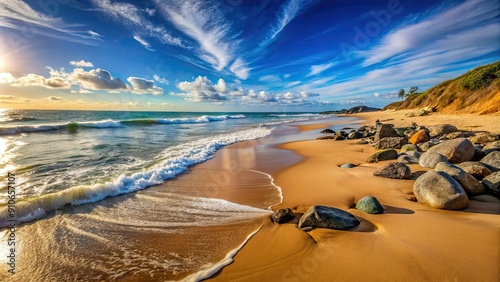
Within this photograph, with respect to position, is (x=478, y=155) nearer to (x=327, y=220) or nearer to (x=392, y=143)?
(x=392, y=143)

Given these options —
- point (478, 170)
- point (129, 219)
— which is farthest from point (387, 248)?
point (129, 219)

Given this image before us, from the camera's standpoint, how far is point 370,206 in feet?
13.4

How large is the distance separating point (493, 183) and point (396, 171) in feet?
5.76

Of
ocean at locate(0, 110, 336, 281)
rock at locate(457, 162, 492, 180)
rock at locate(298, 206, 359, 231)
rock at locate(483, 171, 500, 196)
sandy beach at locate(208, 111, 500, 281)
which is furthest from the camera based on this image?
rock at locate(457, 162, 492, 180)

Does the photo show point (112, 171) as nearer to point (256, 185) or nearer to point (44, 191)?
point (44, 191)

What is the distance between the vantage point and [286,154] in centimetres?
1077

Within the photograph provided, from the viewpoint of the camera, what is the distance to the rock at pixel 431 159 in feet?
19.6

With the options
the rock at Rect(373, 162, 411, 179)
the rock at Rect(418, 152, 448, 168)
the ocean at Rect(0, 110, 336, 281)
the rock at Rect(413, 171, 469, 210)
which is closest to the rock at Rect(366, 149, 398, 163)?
the rock at Rect(418, 152, 448, 168)

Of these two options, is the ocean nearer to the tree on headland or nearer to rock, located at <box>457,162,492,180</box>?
rock, located at <box>457,162,492,180</box>

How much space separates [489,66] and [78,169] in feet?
111

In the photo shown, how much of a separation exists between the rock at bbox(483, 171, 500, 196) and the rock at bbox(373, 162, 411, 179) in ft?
4.63

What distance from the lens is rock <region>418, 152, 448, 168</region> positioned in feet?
19.6

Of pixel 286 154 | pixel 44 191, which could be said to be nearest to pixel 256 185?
pixel 286 154

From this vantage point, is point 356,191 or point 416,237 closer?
point 416,237
